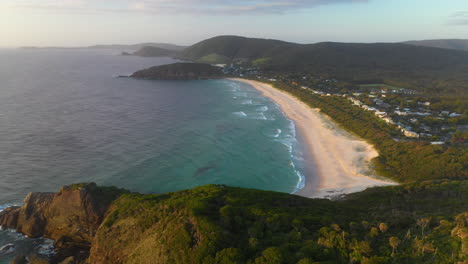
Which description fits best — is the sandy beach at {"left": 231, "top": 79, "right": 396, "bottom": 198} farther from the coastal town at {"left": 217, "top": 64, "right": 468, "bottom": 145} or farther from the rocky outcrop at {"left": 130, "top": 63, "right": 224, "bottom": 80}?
the rocky outcrop at {"left": 130, "top": 63, "right": 224, "bottom": 80}

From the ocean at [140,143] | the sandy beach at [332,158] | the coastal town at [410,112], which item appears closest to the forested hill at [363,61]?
Answer: the coastal town at [410,112]

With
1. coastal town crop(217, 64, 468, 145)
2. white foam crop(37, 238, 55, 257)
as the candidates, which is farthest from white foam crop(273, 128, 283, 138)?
white foam crop(37, 238, 55, 257)

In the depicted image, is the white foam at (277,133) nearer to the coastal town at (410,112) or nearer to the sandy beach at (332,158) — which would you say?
the sandy beach at (332,158)

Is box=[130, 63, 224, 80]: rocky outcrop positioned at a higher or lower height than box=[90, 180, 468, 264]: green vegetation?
higher

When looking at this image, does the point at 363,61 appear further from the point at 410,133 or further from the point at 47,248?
the point at 47,248

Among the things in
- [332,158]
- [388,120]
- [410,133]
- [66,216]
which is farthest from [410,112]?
[66,216]

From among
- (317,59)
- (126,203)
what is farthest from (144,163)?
(317,59)

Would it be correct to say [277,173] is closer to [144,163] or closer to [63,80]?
[144,163]
